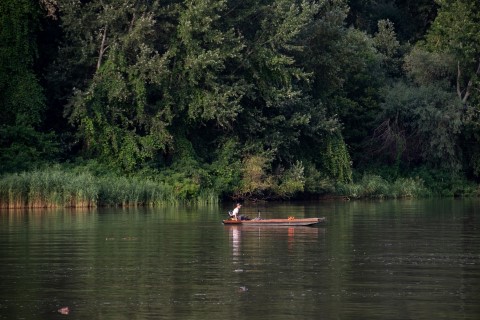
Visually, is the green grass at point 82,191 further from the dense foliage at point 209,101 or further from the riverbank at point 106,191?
the dense foliage at point 209,101

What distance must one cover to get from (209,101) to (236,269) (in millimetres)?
30183

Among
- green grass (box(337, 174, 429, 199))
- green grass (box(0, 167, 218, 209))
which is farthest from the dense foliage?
green grass (box(0, 167, 218, 209))

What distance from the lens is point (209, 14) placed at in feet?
181

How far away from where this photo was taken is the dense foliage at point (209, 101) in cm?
5434

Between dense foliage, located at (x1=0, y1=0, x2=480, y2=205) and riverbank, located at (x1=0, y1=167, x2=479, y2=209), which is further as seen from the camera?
dense foliage, located at (x1=0, y1=0, x2=480, y2=205)

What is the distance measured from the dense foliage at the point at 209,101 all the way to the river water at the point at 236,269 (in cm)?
1344

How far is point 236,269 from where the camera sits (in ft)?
84.5

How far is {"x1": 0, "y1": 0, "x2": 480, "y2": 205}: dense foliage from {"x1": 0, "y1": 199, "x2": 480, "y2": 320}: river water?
1344cm

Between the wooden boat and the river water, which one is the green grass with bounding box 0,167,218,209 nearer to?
the river water

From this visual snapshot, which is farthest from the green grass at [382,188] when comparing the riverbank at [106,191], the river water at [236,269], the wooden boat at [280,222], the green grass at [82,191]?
the wooden boat at [280,222]

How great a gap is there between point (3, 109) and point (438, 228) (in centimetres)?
2561

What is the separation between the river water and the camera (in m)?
20.4

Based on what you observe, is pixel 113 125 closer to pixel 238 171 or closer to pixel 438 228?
pixel 238 171

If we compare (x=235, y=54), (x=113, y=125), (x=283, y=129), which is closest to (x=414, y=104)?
(x=283, y=129)
